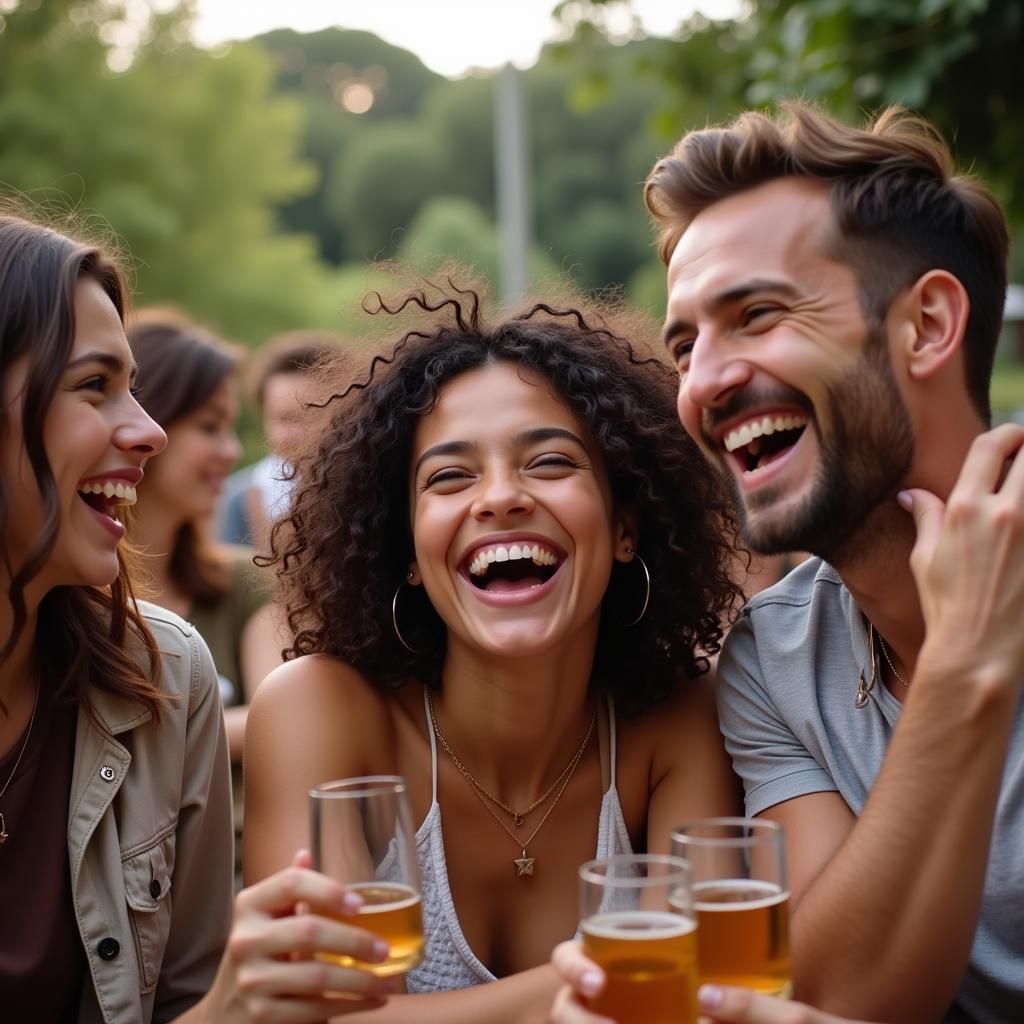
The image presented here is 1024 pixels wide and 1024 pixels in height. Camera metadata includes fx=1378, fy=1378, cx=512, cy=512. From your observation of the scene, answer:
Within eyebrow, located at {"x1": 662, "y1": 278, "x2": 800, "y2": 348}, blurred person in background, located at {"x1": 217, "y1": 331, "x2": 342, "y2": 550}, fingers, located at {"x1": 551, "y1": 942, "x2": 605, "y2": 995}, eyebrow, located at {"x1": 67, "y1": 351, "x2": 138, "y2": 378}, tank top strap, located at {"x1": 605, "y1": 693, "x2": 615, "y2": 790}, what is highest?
blurred person in background, located at {"x1": 217, "y1": 331, "x2": 342, "y2": 550}

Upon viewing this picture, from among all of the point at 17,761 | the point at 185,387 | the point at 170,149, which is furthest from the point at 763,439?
the point at 170,149

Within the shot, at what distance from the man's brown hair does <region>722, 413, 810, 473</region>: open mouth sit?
26 cm

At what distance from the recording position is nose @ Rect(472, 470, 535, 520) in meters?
2.94

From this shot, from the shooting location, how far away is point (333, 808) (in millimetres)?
1996

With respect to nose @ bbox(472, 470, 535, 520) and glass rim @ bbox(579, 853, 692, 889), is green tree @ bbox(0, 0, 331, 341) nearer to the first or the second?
nose @ bbox(472, 470, 535, 520)

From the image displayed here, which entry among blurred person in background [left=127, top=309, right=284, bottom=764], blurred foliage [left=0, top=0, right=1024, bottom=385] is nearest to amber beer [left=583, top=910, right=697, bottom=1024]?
blurred foliage [left=0, top=0, right=1024, bottom=385]

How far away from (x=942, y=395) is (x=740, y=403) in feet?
1.41

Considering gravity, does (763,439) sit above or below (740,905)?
above

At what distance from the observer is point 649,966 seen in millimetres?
1807

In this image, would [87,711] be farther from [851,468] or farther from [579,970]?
[851,468]

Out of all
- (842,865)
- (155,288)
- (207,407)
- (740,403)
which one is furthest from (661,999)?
(155,288)

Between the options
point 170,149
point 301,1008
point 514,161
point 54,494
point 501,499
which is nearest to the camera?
point 301,1008

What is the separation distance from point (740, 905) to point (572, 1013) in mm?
273

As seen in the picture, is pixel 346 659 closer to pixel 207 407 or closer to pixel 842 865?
pixel 842 865
